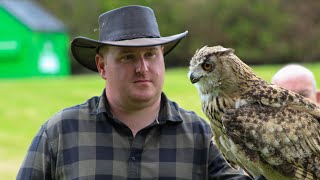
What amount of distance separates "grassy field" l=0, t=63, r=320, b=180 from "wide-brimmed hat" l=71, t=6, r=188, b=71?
29.1 feet

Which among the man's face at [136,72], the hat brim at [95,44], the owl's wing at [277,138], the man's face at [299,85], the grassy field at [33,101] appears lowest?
the grassy field at [33,101]

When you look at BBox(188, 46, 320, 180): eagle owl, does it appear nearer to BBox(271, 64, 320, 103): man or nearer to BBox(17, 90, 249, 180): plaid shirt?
BBox(17, 90, 249, 180): plaid shirt

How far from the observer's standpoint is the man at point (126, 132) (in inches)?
157

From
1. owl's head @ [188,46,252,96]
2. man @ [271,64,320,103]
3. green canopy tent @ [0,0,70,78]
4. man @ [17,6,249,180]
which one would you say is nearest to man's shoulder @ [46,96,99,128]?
man @ [17,6,249,180]

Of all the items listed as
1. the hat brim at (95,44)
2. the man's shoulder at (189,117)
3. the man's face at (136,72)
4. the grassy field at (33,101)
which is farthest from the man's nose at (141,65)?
the grassy field at (33,101)

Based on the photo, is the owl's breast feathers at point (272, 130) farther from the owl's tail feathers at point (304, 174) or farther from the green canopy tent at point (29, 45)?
the green canopy tent at point (29, 45)

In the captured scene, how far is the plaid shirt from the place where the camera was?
406cm

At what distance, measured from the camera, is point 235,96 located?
147 inches

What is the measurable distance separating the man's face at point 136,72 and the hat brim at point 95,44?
0.15ft

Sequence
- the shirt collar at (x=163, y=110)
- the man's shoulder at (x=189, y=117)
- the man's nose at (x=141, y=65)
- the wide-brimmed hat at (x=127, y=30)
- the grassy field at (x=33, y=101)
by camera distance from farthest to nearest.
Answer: the grassy field at (x=33, y=101), the man's shoulder at (x=189, y=117), the shirt collar at (x=163, y=110), the wide-brimmed hat at (x=127, y=30), the man's nose at (x=141, y=65)

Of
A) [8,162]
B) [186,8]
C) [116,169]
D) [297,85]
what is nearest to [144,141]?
[116,169]

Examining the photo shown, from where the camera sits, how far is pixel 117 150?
Result: 409cm

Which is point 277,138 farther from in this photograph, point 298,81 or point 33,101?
point 33,101

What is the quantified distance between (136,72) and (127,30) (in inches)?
11.9
